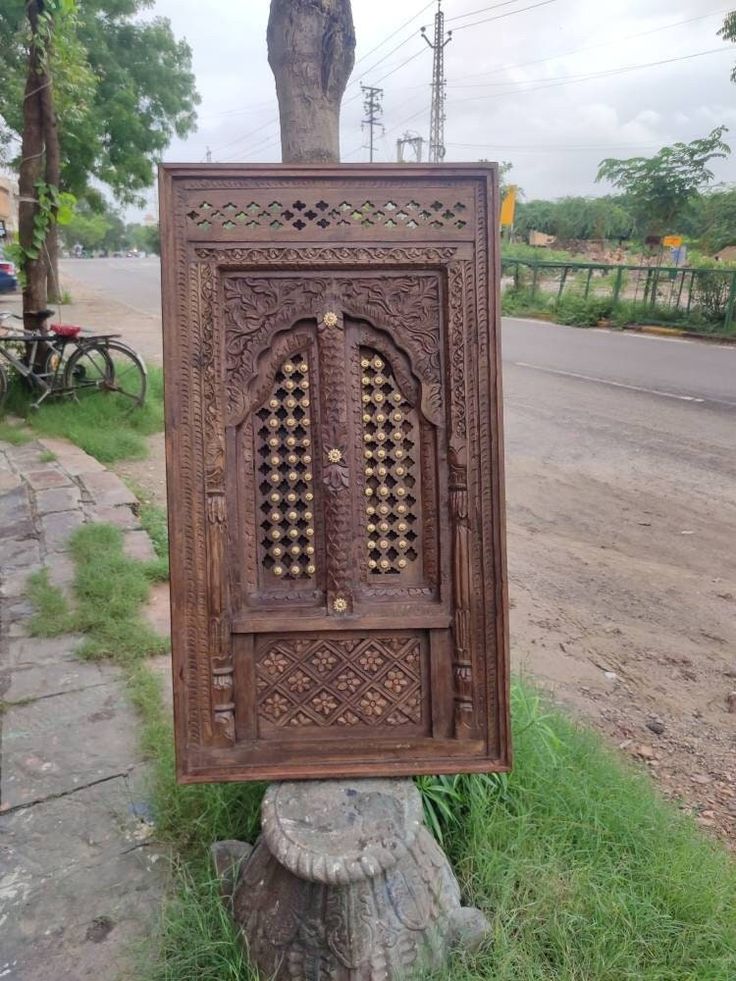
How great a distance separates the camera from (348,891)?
169 cm

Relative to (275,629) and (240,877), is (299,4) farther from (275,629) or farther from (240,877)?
(240,877)

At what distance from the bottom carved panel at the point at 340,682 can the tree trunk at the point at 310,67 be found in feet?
5.32

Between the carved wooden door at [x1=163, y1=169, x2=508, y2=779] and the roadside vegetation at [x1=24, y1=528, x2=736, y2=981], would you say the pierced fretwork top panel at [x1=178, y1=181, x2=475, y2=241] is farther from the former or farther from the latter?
the roadside vegetation at [x1=24, y1=528, x2=736, y2=981]

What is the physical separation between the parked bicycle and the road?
1155 mm

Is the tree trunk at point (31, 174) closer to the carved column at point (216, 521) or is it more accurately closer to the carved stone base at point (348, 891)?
the carved column at point (216, 521)

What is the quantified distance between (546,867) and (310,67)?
8.12 feet

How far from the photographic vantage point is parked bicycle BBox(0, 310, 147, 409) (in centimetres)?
706

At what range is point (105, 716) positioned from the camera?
283 centimetres

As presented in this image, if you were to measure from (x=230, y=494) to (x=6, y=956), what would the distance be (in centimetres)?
115

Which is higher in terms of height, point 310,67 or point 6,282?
point 6,282

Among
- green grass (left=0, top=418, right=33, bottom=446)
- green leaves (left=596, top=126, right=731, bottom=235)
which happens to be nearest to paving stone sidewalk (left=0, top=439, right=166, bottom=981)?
green grass (left=0, top=418, right=33, bottom=446)

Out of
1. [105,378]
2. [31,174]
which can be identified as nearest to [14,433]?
[105,378]

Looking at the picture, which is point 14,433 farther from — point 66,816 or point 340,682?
point 340,682

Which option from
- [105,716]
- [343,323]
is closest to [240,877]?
[105,716]
